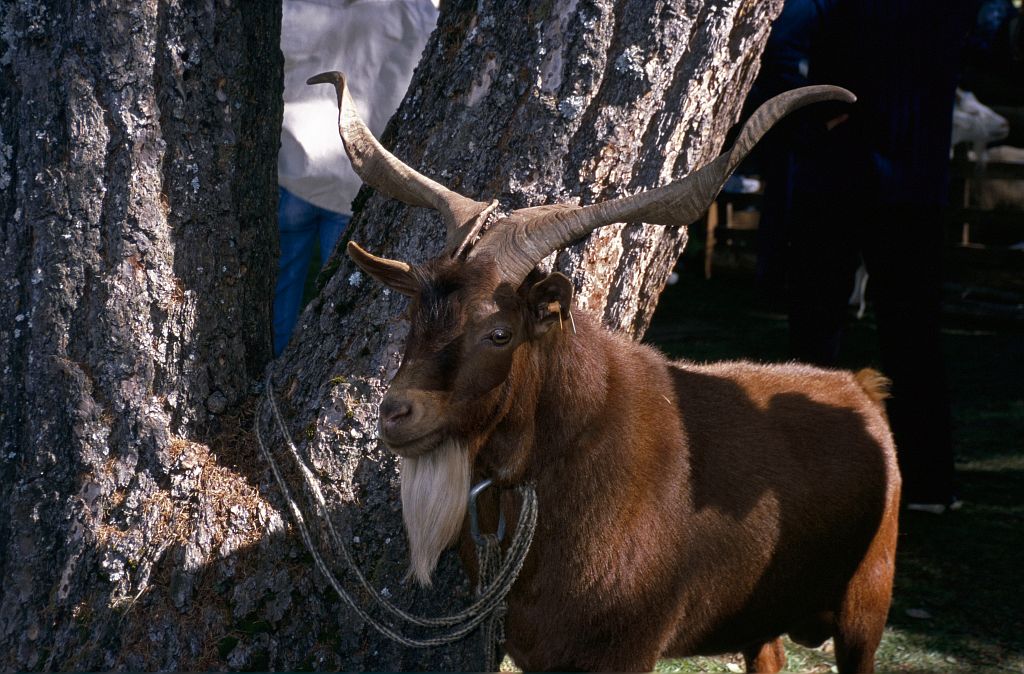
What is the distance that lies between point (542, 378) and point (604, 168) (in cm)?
76

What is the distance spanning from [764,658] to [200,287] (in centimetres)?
247

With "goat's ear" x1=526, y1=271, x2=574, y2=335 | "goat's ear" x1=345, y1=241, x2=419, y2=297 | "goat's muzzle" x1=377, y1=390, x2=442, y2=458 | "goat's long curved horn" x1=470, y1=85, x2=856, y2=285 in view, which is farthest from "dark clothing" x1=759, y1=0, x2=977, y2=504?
"goat's muzzle" x1=377, y1=390, x2=442, y2=458

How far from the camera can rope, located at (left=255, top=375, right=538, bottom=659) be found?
10.6 feet

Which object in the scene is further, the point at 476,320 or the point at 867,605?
the point at 867,605

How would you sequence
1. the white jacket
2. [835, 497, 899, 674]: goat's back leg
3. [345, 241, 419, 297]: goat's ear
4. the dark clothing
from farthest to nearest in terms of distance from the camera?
the dark clothing
the white jacket
[835, 497, 899, 674]: goat's back leg
[345, 241, 419, 297]: goat's ear

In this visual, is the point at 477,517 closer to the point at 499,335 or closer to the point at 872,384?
the point at 499,335

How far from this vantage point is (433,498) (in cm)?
315

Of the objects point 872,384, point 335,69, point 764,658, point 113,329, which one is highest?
point 335,69

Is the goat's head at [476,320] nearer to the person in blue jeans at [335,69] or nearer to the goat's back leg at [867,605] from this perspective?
the goat's back leg at [867,605]

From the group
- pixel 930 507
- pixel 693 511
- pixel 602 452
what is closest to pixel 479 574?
pixel 602 452

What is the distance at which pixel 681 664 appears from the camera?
4.50 m

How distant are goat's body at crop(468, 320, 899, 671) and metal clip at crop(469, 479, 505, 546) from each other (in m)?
0.09

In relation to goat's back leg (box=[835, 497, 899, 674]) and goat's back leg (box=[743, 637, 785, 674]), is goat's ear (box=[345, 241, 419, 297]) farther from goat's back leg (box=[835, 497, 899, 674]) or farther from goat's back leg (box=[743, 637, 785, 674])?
goat's back leg (box=[743, 637, 785, 674])

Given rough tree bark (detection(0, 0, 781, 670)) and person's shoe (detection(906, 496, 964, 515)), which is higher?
rough tree bark (detection(0, 0, 781, 670))
